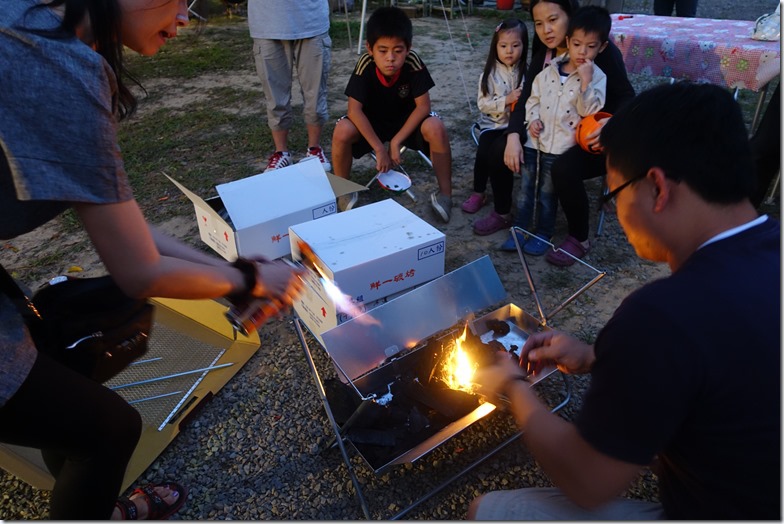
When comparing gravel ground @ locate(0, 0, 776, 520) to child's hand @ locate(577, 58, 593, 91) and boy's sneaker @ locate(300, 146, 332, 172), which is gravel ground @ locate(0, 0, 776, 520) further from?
boy's sneaker @ locate(300, 146, 332, 172)

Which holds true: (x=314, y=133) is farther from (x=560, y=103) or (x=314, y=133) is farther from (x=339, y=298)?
(x=339, y=298)

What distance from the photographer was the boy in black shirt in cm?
394

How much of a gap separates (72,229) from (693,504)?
4.37 metres

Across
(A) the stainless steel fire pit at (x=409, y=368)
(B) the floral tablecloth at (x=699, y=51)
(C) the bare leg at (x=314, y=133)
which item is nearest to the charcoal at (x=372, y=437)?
(A) the stainless steel fire pit at (x=409, y=368)

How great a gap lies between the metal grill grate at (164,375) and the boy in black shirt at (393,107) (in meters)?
1.67

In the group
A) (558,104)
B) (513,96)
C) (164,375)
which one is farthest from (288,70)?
(164,375)

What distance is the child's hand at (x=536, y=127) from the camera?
3.52 metres

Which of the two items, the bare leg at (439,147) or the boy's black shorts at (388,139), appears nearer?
the bare leg at (439,147)

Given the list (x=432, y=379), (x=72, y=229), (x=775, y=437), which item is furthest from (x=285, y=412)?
(x=72, y=229)

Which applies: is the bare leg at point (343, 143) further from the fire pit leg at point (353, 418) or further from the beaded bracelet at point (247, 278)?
the beaded bracelet at point (247, 278)

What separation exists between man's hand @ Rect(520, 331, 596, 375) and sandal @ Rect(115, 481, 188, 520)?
58.5 inches

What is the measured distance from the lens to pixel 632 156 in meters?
1.29

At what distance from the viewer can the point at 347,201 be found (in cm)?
418

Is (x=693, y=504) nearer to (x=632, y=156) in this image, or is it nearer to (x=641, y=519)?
(x=641, y=519)
